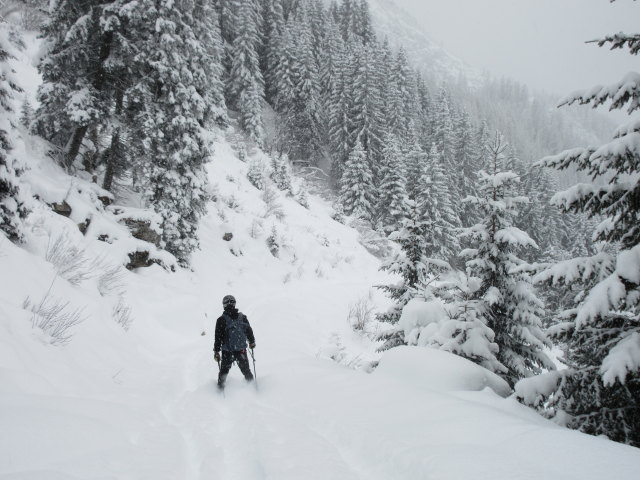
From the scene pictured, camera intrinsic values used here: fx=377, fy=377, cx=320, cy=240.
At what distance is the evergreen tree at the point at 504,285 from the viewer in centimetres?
711

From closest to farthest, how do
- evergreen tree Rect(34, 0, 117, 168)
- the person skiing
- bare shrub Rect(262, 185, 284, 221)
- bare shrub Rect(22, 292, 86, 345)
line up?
bare shrub Rect(22, 292, 86, 345) < the person skiing < evergreen tree Rect(34, 0, 117, 168) < bare shrub Rect(262, 185, 284, 221)

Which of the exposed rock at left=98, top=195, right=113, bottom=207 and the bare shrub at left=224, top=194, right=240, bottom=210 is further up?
the bare shrub at left=224, top=194, right=240, bottom=210

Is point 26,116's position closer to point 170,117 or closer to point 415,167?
point 170,117

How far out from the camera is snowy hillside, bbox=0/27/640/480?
2.99 m

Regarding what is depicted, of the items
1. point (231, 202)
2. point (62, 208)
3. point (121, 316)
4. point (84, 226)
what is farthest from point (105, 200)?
point (231, 202)

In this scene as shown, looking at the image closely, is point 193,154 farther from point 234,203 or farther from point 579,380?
point 579,380

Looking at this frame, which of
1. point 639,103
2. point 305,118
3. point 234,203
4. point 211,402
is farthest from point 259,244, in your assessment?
point 305,118

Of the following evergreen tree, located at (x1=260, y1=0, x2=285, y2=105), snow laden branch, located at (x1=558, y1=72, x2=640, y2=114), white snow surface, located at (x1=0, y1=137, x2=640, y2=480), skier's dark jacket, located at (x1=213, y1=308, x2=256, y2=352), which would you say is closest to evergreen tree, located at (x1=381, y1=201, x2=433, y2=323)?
white snow surface, located at (x1=0, y1=137, x2=640, y2=480)

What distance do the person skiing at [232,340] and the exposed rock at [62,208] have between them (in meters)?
6.61

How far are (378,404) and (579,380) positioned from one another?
228 centimetres

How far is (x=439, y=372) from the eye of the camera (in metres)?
5.35

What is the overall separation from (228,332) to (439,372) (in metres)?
3.86

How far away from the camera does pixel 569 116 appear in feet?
632

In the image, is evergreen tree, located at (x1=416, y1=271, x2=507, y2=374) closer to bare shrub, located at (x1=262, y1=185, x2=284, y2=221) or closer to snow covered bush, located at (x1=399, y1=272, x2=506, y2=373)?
snow covered bush, located at (x1=399, y1=272, x2=506, y2=373)
